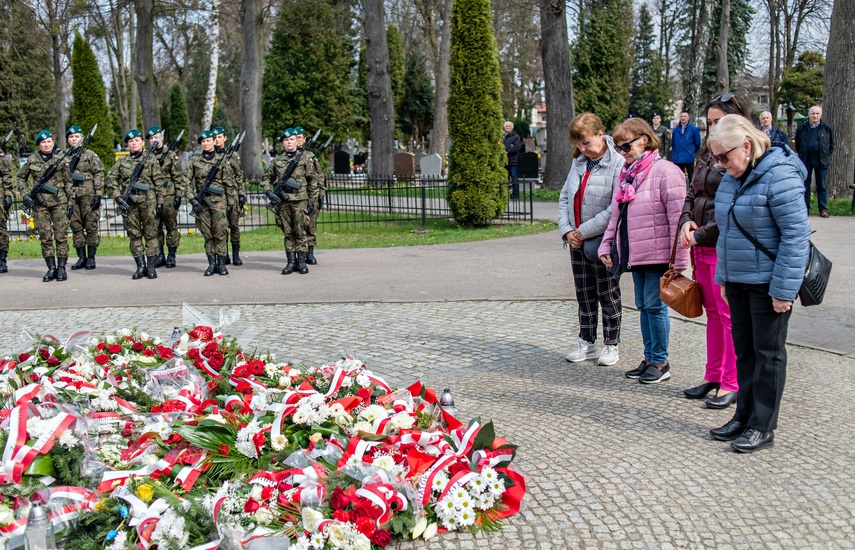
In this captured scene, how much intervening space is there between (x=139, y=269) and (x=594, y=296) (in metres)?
7.55

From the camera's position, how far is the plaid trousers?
274 inches

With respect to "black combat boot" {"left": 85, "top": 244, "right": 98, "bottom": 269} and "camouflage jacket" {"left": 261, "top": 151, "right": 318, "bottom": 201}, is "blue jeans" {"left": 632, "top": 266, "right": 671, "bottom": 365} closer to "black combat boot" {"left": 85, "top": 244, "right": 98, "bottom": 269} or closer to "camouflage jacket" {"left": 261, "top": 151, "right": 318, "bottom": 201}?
"camouflage jacket" {"left": 261, "top": 151, "right": 318, "bottom": 201}

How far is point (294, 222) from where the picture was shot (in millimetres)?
12398

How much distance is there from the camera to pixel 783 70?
4969 centimetres

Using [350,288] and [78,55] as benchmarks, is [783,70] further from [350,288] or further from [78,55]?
[350,288]

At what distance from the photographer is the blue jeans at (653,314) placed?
6.50m

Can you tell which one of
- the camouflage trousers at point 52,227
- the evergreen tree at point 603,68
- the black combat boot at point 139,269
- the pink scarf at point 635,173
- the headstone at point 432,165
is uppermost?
the evergreen tree at point 603,68

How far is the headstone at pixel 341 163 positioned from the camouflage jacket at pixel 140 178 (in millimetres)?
28415

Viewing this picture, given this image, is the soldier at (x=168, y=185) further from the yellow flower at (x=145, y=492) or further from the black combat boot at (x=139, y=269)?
the yellow flower at (x=145, y=492)

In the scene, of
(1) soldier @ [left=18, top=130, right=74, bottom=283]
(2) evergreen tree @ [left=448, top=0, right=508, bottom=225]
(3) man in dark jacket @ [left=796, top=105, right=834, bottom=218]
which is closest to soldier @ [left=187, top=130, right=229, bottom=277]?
(1) soldier @ [left=18, top=130, right=74, bottom=283]

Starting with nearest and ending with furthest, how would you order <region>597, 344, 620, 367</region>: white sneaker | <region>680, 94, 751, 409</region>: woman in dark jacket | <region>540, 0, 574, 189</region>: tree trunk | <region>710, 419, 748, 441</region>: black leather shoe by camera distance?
1. <region>710, 419, 748, 441</region>: black leather shoe
2. <region>680, 94, 751, 409</region>: woman in dark jacket
3. <region>597, 344, 620, 367</region>: white sneaker
4. <region>540, 0, 574, 189</region>: tree trunk

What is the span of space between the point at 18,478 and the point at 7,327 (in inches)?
222

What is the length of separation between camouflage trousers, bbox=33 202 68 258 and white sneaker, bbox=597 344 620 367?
8.36m

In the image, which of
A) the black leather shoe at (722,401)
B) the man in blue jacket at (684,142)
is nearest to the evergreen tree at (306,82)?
the man in blue jacket at (684,142)
